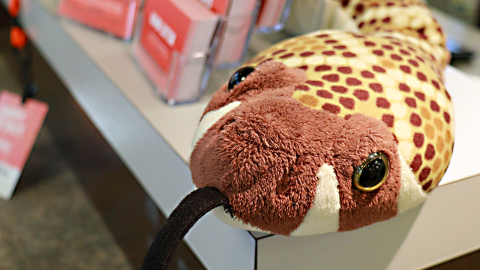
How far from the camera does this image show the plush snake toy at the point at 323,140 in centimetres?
49

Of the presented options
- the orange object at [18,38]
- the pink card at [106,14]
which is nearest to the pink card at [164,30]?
the pink card at [106,14]

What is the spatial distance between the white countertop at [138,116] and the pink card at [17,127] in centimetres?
12

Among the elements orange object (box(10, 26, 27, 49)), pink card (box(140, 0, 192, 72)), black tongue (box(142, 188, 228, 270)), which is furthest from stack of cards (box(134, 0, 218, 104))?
orange object (box(10, 26, 27, 49))

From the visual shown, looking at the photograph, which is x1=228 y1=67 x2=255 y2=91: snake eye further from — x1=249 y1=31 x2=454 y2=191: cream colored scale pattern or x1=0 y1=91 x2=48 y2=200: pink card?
x1=0 y1=91 x2=48 y2=200: pink card

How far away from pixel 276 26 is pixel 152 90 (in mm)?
321

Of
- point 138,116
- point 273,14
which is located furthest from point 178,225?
point 273,14

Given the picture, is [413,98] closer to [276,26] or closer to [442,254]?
[442,254]

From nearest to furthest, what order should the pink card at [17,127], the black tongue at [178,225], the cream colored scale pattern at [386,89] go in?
the black tongue at [178,225] → the cream colored scale pattern at [386,89] → the pink card at [17,127]

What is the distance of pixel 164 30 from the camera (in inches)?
33.9

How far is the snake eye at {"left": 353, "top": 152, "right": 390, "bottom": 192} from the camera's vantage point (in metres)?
0.50

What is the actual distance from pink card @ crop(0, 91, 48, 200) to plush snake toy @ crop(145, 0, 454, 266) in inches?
30.5

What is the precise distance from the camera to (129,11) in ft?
3.41

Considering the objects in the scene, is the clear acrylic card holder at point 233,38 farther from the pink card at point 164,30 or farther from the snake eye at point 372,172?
the snake eye at point 372,172

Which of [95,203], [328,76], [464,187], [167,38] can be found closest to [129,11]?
[167,38]
